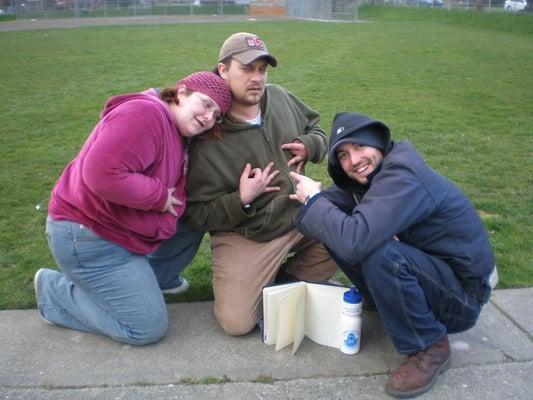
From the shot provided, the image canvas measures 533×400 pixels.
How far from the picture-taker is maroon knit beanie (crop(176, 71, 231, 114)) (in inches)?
126

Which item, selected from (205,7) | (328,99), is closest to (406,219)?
(328,99)

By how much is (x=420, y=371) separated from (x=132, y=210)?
4.87 ft

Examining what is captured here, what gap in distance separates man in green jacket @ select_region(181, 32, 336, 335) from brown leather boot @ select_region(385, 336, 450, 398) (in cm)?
85

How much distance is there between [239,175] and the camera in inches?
141

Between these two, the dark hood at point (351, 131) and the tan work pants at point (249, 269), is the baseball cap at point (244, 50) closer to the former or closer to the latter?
the dark hood at point (351, 131)

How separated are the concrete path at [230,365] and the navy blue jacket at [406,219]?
0.46m

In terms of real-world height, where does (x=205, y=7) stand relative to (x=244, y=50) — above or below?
below

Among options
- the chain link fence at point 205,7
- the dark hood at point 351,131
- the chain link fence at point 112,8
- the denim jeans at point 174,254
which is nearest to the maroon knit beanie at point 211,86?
the dark hood at point 351,131

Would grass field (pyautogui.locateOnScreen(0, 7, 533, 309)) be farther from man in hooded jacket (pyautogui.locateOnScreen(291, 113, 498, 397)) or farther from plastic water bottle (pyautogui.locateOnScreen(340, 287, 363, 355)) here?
man in hooded jacket (pyautogui.locateOnScreen(291, 113, 498, 397))

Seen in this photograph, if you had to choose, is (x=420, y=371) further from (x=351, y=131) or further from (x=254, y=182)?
(x=254, y=182)

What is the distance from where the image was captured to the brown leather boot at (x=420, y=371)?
2.89 m

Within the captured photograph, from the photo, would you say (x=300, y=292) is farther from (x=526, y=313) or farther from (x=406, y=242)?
(x=526, y=313)

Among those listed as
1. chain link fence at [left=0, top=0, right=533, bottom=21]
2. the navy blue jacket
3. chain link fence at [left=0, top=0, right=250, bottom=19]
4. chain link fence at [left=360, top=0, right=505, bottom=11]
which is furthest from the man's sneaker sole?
chain link fence at [left=0, top=0, right=250, bottom=19]

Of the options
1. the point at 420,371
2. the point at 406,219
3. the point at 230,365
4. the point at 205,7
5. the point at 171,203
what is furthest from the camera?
the point at 205,7
